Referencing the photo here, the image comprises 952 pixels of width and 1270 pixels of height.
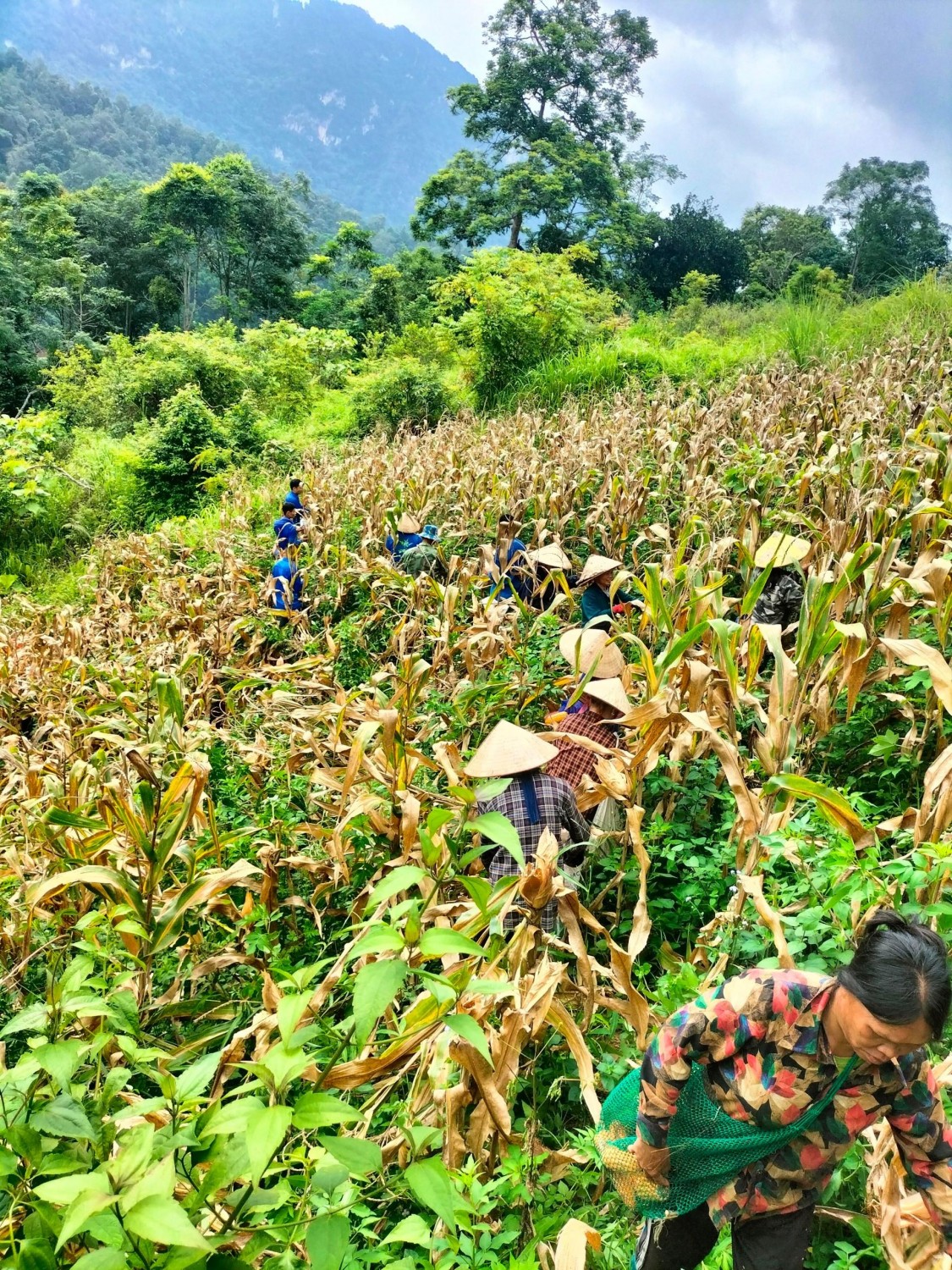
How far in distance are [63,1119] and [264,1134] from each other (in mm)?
471

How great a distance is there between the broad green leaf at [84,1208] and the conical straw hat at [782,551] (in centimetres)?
260

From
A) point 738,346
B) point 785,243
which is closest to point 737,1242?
point 738,346

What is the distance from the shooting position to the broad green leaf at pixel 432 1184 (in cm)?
87

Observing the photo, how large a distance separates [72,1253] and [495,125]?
29.0 metres

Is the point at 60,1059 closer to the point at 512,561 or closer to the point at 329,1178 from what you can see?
the point at 329,1178

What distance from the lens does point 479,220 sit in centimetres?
2147

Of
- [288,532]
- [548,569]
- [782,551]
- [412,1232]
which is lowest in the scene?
[288,532]

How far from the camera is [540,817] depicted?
7.20 feet

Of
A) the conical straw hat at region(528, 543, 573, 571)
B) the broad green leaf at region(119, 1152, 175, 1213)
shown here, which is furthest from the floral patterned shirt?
the conical straw hat at region(528, 543, 573, 571)

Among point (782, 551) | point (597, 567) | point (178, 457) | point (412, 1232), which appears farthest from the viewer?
point (178, 457)

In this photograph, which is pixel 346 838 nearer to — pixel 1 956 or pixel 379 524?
pixel 1 956

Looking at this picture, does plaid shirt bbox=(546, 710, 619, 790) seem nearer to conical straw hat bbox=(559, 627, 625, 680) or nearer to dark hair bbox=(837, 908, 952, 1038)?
conical straw hat bbox=(559, 627, 625, 680)

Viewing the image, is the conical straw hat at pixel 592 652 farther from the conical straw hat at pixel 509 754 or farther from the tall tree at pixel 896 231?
the tall tree at pixel 896 231

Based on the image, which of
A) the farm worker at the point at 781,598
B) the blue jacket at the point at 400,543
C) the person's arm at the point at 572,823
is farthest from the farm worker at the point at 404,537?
the person's arm at the point at 572,823
